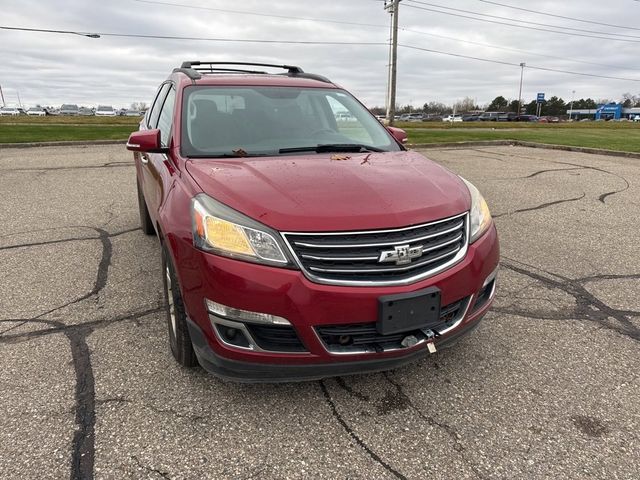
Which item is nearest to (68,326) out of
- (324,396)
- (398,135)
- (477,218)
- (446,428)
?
(324,396)

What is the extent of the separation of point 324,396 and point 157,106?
357 cm

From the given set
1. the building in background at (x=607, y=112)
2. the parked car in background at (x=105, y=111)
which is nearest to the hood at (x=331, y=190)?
the parked car in background at (x=105, y=111)

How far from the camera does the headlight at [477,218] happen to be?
2.64 metres

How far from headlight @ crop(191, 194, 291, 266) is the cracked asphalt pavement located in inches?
34.0

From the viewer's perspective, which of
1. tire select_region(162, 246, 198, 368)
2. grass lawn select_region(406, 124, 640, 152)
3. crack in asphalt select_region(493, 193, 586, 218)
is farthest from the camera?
grass lawn select_region(406, 124, 640, 152)

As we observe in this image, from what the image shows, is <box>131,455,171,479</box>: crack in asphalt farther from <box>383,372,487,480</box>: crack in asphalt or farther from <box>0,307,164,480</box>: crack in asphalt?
<box>383,372,487,480</box>: crack in asphalt

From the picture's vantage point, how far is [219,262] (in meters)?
2.20

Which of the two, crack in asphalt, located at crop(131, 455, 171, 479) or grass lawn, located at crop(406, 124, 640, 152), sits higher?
grass lawn, located at crop(406, 124, 640, 152)

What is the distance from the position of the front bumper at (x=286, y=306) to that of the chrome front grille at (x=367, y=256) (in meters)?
0.05

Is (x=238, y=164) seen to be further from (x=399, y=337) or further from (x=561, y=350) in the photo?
(x=561, y=350)

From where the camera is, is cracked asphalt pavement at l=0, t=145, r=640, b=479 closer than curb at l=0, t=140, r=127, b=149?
Yes

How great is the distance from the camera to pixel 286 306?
7.04ft

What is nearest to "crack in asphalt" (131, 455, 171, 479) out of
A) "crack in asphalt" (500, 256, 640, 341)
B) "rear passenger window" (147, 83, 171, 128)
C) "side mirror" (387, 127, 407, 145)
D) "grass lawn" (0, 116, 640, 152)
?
"crack in asphalt" (500, 256, 640, 341)

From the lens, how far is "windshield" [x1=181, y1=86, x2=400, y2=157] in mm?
3234
